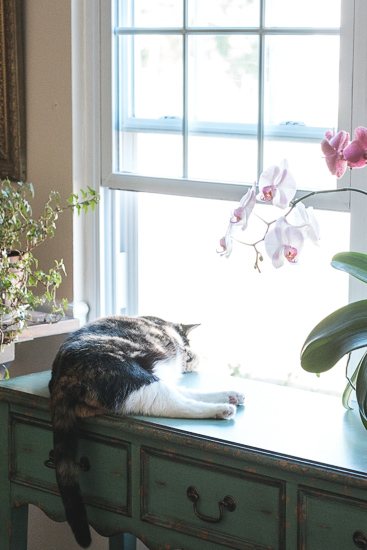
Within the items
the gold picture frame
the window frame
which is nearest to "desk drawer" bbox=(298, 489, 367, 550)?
the window frame

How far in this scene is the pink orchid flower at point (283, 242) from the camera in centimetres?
152

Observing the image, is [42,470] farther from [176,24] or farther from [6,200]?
[176,24]

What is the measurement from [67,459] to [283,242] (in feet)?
2.37

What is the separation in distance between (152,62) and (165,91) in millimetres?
101

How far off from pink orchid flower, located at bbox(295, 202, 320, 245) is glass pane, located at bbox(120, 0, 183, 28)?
93 centimetres

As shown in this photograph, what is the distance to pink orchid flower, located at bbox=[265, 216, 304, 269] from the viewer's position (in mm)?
1522

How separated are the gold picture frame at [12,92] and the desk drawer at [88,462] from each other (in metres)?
0.95

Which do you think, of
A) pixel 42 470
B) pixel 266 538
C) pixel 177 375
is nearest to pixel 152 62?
pixel 177 375

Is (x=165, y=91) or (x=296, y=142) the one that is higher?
(x=165, y=91)

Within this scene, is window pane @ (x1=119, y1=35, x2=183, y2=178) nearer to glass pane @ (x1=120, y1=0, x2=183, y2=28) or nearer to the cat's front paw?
glass pane @ (x1=120, y1=0, x2=183, y2=28)

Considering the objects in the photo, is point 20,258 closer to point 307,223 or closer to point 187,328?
point 187,328

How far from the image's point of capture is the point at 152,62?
2.32 metres

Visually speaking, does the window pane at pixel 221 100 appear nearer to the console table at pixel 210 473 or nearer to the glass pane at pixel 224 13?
the glass pane at pixel 224 13

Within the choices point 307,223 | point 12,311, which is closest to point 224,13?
point 307,223
